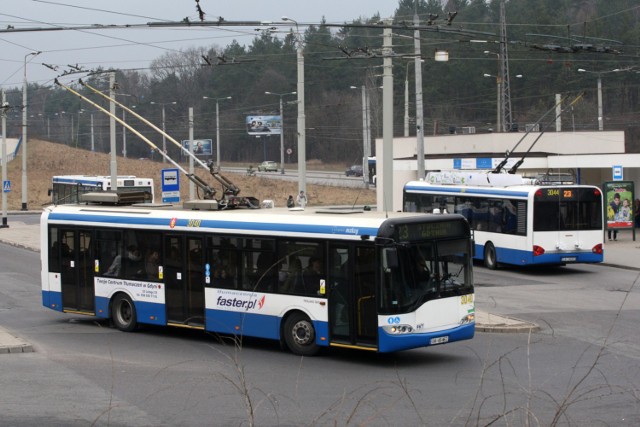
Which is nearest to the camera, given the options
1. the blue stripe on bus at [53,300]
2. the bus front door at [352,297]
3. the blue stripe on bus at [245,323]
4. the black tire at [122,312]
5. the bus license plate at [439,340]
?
the bus front door at [352,297]

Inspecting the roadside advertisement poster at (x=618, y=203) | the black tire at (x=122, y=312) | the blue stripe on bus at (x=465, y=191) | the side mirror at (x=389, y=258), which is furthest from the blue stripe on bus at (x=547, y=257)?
the side mirror at (x=389, y=258)

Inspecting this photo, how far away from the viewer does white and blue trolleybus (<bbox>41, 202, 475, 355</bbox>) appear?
13.5 meters

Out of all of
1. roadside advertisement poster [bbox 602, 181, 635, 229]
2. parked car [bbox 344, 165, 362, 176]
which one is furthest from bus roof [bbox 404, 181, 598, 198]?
parked car [bbox 344, 165, 362, 176]

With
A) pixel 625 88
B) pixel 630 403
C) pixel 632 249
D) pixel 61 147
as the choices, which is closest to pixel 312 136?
pixel 61 147

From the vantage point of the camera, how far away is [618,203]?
34344mm

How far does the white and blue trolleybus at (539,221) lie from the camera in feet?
87.7

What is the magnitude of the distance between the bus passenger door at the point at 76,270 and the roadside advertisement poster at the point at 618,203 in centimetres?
2153

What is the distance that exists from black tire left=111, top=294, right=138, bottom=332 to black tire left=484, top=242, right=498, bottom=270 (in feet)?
45.6

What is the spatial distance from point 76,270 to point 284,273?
5.12 meters

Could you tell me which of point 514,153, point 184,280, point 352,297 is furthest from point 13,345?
point 514,153

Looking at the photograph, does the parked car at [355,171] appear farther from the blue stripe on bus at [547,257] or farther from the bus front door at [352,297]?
the bus front door at [352,297]

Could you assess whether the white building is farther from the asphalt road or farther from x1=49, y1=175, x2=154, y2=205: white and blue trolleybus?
the asphalt road

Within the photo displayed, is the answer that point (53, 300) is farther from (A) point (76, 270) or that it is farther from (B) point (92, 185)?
(B) point (92, 185)

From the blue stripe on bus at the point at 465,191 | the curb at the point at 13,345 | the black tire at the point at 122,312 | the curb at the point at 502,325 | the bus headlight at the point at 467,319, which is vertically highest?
the blue stripe on bus at the point at 465,191
